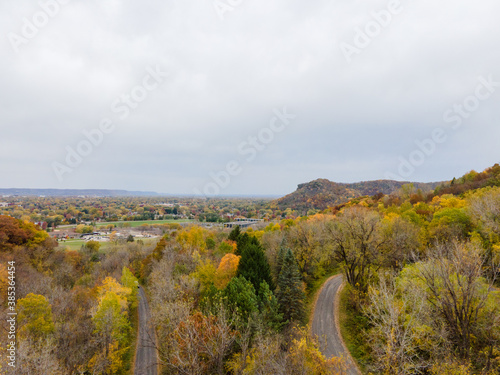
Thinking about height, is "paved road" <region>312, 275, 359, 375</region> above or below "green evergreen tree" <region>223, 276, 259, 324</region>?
below

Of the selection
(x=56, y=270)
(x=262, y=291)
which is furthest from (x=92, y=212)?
(x=262, y=291)

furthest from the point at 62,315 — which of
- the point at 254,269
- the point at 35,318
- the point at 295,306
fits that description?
the point at 295,306

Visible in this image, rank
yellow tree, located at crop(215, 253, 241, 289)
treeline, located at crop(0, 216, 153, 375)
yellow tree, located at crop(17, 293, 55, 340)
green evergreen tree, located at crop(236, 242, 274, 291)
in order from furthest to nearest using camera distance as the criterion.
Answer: yellow tree, located at crop(215, 253, 241, 289) → green evergreen tree, located at crop(236, 242, 274, 291) → yellow tree, located at crop(17, 293, 55, 340) → treeline, located at crop(0, 216, 153, 375)

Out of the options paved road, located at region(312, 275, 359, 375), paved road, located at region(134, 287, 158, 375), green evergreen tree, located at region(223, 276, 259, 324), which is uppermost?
green evergreen tree, located at region(223, 276, 259, 324)

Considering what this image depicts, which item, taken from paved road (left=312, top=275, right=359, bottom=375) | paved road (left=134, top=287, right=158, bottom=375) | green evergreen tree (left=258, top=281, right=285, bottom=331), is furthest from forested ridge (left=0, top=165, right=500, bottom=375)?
paved road (left=312, top=275, right=359, bottom=375)

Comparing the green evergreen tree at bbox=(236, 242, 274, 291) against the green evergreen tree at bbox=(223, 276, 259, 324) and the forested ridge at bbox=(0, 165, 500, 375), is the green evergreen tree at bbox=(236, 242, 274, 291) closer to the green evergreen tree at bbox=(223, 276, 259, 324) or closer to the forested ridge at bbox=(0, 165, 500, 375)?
the forested ridge at bbox=(0, 165, 500, 375)

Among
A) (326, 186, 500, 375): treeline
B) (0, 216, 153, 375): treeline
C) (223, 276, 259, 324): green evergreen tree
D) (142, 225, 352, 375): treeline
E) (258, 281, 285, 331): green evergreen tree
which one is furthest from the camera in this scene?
(258, 281, 285, 331): green evergreen tree

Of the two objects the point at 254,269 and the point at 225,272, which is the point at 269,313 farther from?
the point at 225,272
